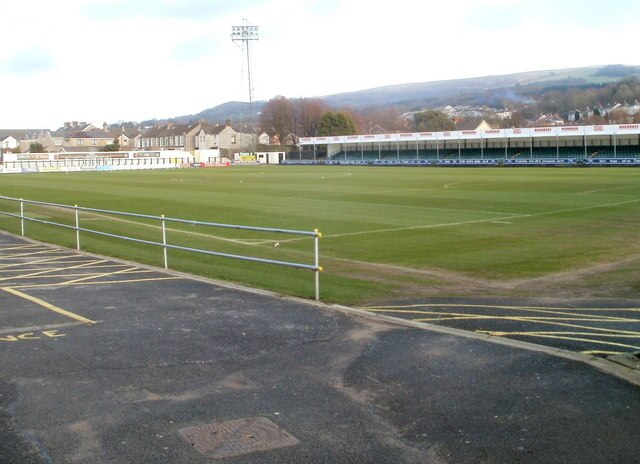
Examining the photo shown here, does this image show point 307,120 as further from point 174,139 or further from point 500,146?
point 500,146

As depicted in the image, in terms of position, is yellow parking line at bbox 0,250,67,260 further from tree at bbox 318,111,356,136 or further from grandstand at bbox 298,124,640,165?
tree at bbox 318,111,356,136

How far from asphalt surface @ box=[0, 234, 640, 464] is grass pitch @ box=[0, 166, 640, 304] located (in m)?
3.98

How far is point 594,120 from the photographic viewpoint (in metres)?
177

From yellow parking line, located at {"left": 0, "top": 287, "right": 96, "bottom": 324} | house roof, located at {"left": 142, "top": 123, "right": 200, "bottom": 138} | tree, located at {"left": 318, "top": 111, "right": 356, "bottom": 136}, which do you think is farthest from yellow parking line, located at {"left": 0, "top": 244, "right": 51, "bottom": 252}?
house roof, located at {"left": 142, "top": 123, "right": 200, "bottom": 138}

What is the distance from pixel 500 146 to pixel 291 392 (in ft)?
322

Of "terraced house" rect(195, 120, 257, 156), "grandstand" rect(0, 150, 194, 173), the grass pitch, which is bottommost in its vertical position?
the grass pitch

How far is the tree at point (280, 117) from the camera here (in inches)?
6552

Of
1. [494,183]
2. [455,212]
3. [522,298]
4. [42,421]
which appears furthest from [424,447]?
[494,183]

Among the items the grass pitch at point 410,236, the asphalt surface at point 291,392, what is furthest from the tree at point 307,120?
the asphalt surface at point 291,392

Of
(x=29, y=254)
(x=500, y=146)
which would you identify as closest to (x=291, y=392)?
(x=29, y=254)

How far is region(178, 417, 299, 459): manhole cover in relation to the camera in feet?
18.8

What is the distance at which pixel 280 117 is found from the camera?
16625 cm

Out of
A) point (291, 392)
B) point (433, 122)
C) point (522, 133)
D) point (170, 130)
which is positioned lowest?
point (291, 392)

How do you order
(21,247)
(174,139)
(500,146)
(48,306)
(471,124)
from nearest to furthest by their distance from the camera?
(48,306) → (21,247) → (500,146) → (471,124) → (174,139)
